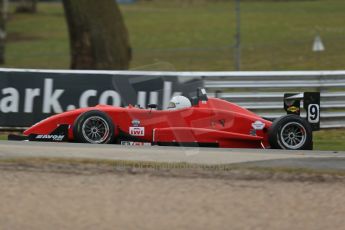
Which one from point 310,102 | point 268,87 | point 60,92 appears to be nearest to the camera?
point 310,102

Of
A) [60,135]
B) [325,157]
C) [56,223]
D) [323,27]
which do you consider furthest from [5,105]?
[323,27]

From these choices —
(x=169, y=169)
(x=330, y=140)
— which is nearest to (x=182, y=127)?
(x=169, y=169)

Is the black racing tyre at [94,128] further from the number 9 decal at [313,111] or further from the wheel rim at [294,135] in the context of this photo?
the number 9 decal at [313,111]

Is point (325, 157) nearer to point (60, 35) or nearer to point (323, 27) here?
point (323, 27)

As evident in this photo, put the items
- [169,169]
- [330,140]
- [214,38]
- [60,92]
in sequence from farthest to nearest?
1. [214,38]
2. [60,92]
3. [330,140]
4. [169,169]

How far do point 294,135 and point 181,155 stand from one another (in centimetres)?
223

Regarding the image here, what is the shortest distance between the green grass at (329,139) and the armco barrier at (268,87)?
0.99 feet

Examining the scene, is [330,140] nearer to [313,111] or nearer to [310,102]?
[313,111]

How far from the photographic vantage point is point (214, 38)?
122 ft

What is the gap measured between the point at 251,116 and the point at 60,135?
289 centimetres

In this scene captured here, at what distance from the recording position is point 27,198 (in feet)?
23.7

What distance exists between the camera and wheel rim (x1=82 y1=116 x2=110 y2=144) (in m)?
10.7

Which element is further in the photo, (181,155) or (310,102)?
(310,102)

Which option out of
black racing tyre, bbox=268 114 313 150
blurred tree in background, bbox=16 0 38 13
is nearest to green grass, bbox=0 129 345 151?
black racing tyre, bbox=268 114 313 150
